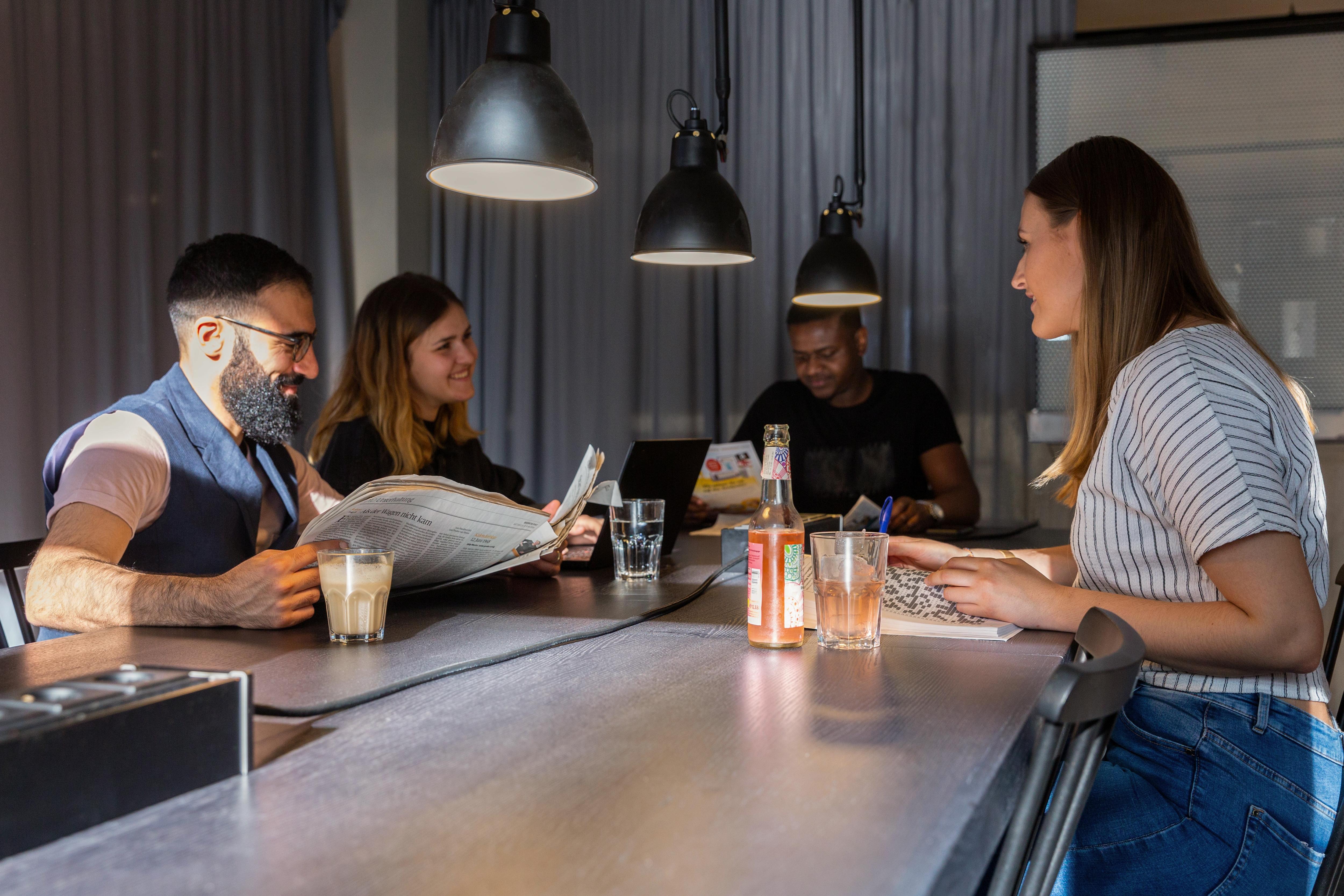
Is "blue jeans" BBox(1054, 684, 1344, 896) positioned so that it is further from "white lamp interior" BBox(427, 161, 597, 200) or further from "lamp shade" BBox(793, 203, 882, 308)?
"lamp shade" BBox(793, 203, 882, 308)

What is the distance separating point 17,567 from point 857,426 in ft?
7.51

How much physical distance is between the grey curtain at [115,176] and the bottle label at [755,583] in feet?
7.15

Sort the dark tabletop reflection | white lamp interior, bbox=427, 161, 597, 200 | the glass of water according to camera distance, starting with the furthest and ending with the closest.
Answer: white lamp interior, bbox=427, 161, 597, 200 → the glass of water → the dark tabletop reflection

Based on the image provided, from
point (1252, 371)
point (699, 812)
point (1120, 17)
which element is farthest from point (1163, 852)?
point (1120, 17)

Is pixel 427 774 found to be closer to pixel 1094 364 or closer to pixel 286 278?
pixel 1094 364

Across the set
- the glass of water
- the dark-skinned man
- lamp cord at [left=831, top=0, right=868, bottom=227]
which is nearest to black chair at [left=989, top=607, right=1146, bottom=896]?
the glass of water

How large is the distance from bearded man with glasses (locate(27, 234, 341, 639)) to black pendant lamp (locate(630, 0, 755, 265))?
68 cm

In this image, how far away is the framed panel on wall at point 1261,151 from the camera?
10.3ft

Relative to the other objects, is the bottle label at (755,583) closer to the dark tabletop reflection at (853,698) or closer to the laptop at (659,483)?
the dark tabletop reflection at (853,698)

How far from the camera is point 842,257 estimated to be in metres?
Result: 2.85

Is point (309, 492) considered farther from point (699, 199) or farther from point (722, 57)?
point (722, 57)

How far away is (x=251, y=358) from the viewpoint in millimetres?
1863

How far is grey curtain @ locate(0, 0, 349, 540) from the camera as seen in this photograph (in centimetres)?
257

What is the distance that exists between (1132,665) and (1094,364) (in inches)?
27.1
